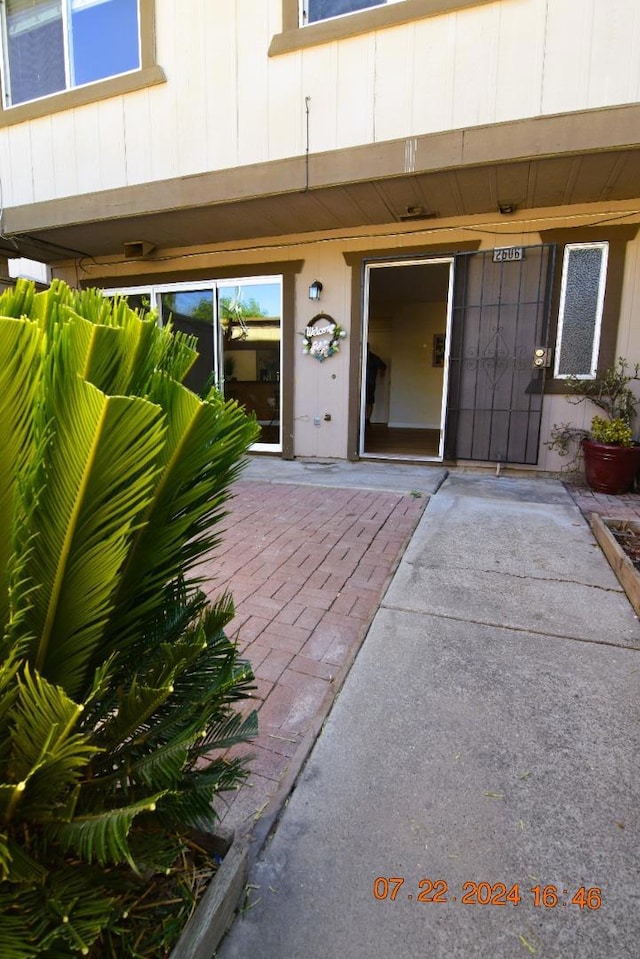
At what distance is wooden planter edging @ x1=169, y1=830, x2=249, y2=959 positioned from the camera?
995 mm

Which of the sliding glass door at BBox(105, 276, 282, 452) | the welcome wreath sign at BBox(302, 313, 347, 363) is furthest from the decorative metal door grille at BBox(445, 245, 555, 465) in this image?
the sliding glass door at BBox(105, 276, 282, 452)

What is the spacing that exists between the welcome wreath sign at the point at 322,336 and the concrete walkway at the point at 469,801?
4.12m

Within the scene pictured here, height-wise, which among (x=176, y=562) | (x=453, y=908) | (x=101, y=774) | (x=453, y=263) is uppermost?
(x=453, y=263)

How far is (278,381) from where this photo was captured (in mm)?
6723

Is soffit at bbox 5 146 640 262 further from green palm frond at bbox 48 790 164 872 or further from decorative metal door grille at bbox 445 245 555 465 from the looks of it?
green palm frond at bbox 48 790 164 872

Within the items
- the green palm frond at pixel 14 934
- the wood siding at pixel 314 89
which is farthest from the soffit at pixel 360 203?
the green palm frond at pixel 14 934

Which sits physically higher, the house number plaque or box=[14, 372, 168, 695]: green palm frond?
the house number plaque

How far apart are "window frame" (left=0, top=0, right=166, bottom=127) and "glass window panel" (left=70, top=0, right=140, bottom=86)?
0.55 feet

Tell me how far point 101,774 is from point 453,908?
0.89 m

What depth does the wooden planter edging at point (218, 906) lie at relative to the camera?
3.26 ft

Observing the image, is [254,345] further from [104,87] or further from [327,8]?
[327,8]

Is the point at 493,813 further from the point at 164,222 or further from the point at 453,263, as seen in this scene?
the point at 164,222

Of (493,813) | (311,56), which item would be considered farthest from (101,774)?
(311,56)

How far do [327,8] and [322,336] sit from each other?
3.00 metres
